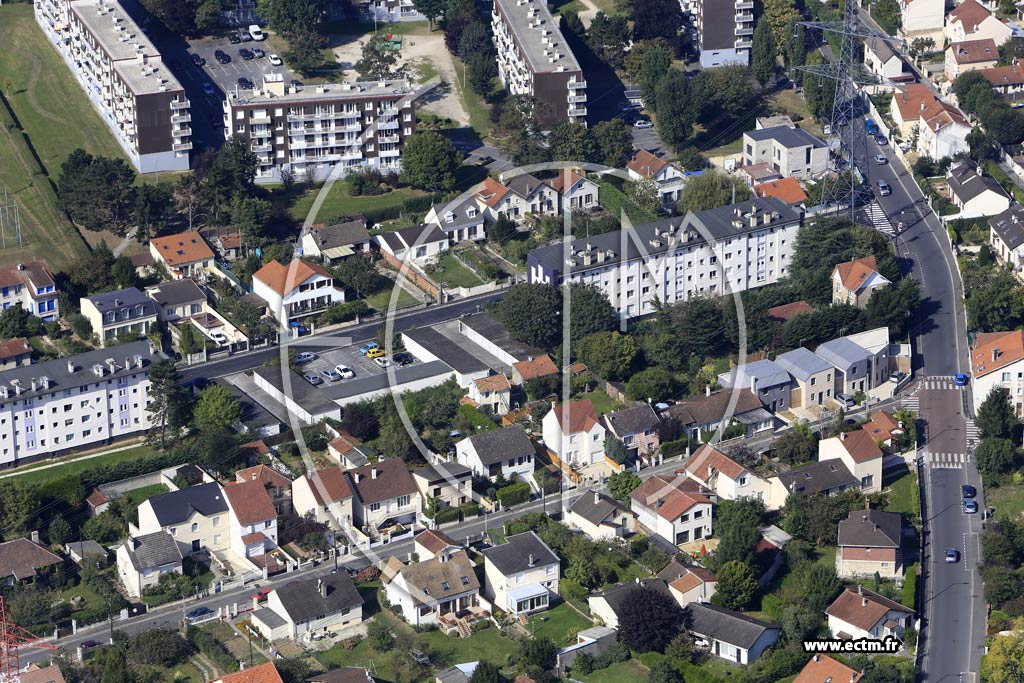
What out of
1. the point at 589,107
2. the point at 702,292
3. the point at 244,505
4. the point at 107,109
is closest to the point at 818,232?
the point at 702,292

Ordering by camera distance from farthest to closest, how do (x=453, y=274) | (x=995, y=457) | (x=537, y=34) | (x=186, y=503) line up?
(x=537, y=34) < (x=453, y=274) < (x=995, y=457) < (x=186, y=503)

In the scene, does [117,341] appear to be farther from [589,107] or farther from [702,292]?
[589,107]

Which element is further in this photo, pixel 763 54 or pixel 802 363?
pixel 763 54

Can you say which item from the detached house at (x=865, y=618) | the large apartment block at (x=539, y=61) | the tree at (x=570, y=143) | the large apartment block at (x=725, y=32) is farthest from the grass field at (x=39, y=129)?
the detached house at (x=865, y=618)

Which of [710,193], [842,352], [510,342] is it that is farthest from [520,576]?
[710,193]

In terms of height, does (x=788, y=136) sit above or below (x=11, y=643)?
above

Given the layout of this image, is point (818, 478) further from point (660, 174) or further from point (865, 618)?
point (660, 174)

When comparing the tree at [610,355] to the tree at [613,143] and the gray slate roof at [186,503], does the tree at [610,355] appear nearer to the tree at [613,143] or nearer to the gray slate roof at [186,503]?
the gray slate roof at [186,503]

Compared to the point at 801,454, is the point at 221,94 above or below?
above
